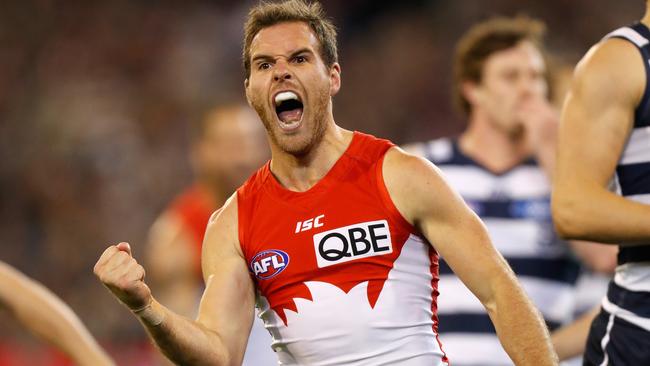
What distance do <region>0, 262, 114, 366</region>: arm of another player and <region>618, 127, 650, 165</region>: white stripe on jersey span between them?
205 centimetres

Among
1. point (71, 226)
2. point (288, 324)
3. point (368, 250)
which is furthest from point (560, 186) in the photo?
point (71, 226)

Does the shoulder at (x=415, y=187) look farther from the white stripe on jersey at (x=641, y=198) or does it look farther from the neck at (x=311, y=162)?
the white stripe on jersey at (x=641, y=198)

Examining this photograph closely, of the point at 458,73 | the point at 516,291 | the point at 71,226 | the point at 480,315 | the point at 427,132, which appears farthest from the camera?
the point at 427,132

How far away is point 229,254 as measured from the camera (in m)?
3.88

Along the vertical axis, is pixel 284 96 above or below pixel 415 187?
above

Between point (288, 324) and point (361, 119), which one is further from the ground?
point (361, 119)

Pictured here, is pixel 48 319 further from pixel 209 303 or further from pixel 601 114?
pixel 601 114

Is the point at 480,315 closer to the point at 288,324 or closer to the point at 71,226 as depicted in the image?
the point at 288,324

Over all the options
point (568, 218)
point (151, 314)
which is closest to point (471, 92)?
point (568, 218)

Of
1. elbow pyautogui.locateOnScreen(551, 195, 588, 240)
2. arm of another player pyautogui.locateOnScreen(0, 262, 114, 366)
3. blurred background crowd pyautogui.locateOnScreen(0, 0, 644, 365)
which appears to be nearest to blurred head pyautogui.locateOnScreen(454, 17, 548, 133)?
A: elbow pyautogui.locateOnScreen(551, 195, 588, 240)

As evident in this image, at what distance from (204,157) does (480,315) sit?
2.64 m

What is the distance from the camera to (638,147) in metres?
3.75

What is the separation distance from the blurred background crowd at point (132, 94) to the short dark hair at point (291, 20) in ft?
23.7

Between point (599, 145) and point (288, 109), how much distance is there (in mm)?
987
